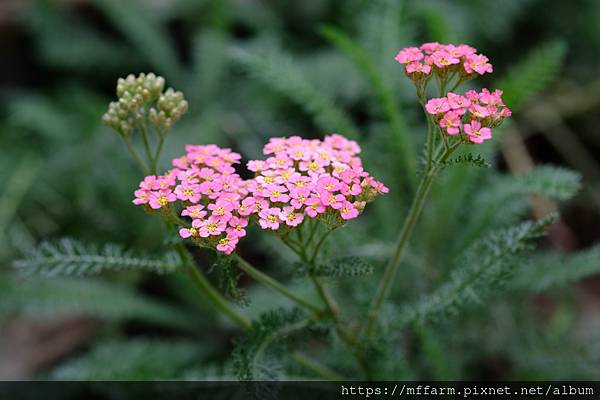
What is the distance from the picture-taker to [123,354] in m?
1.58

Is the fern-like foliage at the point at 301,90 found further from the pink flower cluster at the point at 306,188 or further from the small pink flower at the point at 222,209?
the small pink flower at the point at 222,209

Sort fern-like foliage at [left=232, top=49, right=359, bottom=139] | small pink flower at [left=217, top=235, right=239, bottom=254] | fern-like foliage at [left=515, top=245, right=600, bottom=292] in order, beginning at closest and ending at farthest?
small pink flower at [left=217, top=235, right=239, bottom=254] → fern-like foliage at [left=515, top=245, right=600, bottom=292] → fern-like foliage at [left=232, top=49, right=359, bottom=139]

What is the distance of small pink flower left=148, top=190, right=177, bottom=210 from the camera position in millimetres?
849

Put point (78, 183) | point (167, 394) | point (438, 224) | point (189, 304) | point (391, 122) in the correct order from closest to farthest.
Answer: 1. point (167, 394)
2. point (391, 122)
3. point (438, 224)
4. point (189, 304)
5. point (78, 183)

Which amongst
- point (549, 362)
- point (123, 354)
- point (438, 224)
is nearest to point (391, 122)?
point (438, 224)

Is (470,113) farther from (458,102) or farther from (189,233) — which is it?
(189,233)

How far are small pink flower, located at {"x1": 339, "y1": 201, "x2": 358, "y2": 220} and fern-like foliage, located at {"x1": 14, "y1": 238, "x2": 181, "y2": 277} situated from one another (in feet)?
1.17

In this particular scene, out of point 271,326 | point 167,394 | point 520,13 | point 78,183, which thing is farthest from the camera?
point 520,13

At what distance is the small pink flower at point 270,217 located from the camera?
817mm

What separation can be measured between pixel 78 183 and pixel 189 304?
565 mm

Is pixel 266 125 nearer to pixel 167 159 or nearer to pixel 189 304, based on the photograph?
pixel 167 159

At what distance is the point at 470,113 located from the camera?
2.73 feet

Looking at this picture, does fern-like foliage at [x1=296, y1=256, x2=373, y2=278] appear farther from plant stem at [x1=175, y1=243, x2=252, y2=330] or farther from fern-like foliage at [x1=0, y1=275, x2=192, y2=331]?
fern-like foliage at [x1=0, y1=275, x2=192, y2=331]

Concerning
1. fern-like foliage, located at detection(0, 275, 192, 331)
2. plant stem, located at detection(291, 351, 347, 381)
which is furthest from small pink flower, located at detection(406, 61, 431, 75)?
A: fern-like foliage, located at detection(0, 275, 192, 331)
